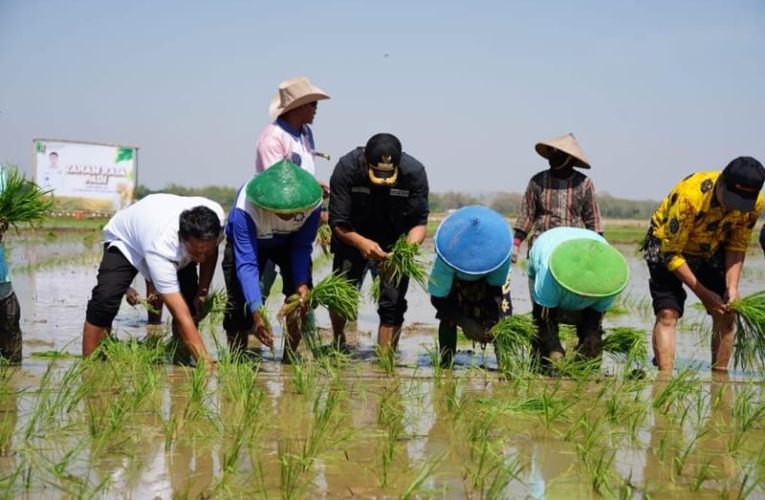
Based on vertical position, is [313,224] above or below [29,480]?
above

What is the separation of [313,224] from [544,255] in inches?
53.1

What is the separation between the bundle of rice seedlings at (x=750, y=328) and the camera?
17.1 feet

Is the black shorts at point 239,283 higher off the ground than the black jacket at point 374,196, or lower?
lower

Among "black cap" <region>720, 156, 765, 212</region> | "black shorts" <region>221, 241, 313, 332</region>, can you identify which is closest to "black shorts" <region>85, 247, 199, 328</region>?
"black shorts" <region>221, 241, 313, 332</region>

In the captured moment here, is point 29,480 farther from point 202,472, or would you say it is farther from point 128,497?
point 202,472

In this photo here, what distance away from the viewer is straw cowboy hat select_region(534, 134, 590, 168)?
615 centimetres

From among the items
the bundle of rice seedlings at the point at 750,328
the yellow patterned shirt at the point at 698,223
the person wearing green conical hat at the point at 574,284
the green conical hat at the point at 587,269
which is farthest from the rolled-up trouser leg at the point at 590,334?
the bundle of rice seedlings at the point at 750,328

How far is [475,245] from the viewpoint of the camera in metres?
5.05

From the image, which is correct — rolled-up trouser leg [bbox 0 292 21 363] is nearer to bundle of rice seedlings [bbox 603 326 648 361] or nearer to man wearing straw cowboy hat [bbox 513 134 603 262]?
man wearing straw cowboy hat [bbox 513 134 603 262]

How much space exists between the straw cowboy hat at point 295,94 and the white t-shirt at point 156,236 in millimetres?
1257

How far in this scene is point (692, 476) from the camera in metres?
3.38

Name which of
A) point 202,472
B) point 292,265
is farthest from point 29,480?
point 292,265

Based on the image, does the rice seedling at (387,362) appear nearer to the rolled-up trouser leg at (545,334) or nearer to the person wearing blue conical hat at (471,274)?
the person wearing blue conical hat at (471,274)

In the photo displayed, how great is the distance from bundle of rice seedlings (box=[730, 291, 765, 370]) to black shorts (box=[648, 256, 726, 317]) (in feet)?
0.87
